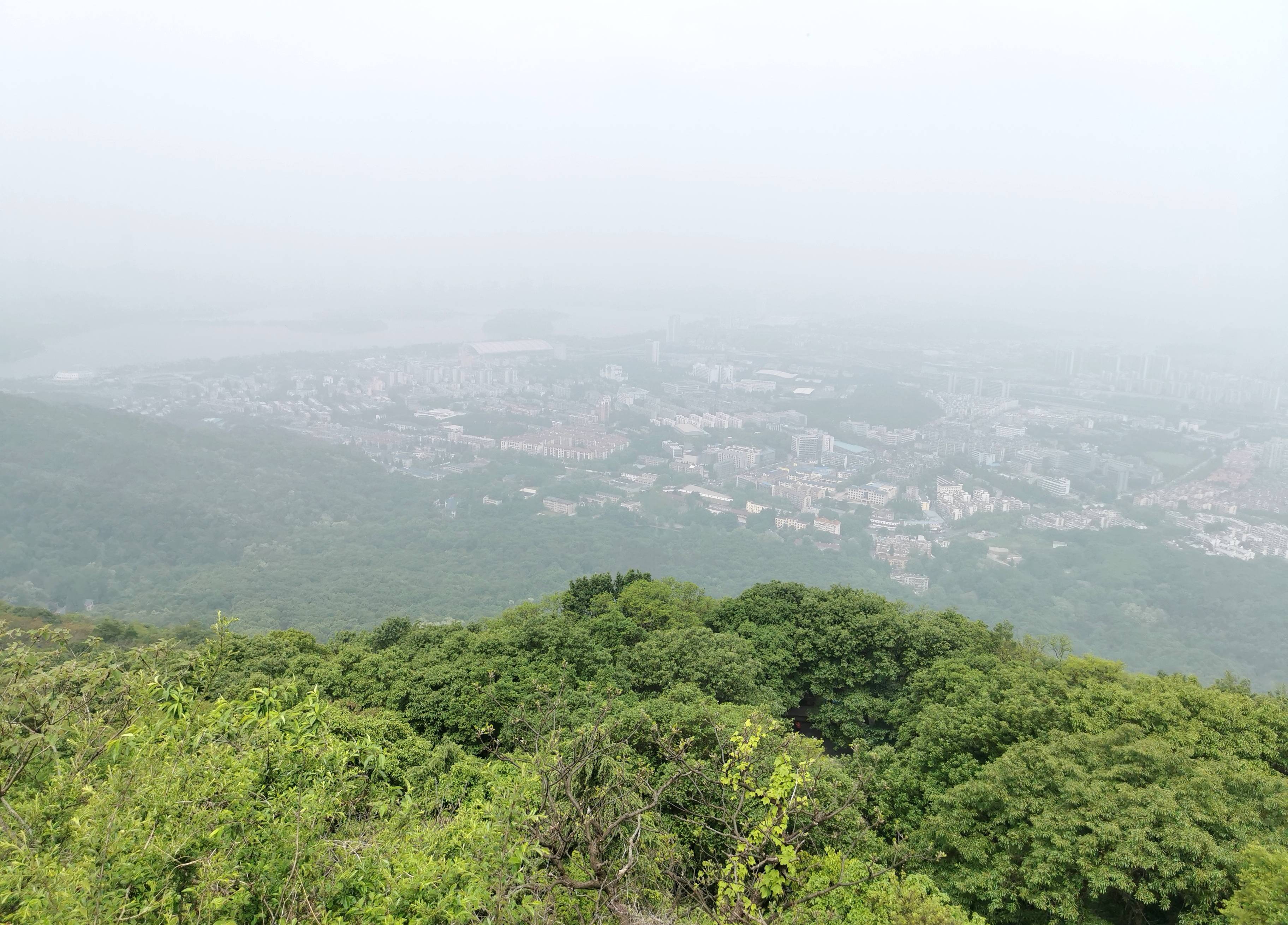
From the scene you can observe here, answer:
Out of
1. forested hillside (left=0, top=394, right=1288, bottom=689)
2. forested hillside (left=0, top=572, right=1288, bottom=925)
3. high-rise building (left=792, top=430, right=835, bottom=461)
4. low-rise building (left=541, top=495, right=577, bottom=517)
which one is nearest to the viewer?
forested hillside (left=0, top=572, right=1288, bottom=925)

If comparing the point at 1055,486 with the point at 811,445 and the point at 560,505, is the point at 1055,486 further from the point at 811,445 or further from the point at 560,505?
the point at 560,505

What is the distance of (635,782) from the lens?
4.91 meters

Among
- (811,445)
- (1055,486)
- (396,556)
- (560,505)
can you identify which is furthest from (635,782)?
(811,445)

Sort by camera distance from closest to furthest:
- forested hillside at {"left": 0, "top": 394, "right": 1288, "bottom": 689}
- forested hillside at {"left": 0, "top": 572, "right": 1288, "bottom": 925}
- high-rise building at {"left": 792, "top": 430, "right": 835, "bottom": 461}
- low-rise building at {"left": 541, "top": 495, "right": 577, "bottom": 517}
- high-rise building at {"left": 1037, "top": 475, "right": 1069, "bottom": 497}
Result: forested hillside at {"left": 0, "top": 572, "right": 1288, "bottom": 925}
forested hillside at {"left": 0, "top": 394, "right": 1288, "bottom": 689}
low-rise building at {"left": 541, "top": 495, "right": 577, "bottom": 517}
high-rise building at {"left": 1037, "top": 475, "right": 1069, "bottom": 497}
high-rise building at {"left": 792, "top": 430, "right": 835, "bottom": 461}

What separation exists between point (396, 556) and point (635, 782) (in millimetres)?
34842

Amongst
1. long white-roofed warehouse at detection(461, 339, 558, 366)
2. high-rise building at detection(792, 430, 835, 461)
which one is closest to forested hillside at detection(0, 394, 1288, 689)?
high-rise building at detection(792, 430, 835, 461)

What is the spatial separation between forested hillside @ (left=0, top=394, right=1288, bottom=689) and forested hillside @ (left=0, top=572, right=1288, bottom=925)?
61.1 ft

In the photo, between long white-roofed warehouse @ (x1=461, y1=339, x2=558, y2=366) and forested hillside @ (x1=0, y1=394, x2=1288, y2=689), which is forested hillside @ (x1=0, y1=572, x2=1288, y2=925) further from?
long white-roofed warehouse @ (x1=461, y1=339, x2=558, y2=366)

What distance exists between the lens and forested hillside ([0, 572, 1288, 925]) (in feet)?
10.3

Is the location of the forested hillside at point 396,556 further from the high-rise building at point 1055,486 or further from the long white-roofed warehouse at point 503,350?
the long white-roofed warehouse at point 503,350

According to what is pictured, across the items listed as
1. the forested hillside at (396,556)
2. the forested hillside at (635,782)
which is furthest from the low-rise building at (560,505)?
the forested hillside at (635,782)

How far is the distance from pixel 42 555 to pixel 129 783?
130ft

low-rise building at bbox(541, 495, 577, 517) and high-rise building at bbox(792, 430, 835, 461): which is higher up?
high-rise building at bbox(792, 430, 835, 461)

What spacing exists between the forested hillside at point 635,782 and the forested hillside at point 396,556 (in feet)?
61.1
